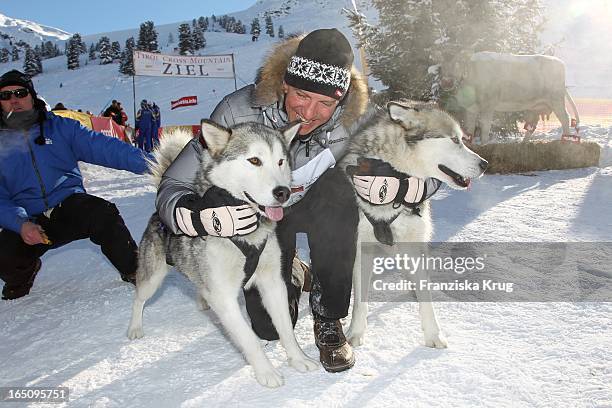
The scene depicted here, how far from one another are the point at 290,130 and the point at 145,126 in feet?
40.3

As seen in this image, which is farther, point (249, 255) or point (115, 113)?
point (115, 113)

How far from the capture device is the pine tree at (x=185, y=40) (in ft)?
211

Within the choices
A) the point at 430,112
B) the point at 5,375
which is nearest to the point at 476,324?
the point at 430,112

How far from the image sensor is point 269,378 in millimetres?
1911

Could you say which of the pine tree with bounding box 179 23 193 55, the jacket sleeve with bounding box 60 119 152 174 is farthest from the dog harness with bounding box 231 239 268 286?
the pine tree with bounding box 179 23 193 55

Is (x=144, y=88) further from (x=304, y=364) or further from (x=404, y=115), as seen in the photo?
(x=304, y=364)

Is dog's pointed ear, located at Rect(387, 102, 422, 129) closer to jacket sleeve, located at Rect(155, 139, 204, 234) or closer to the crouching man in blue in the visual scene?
jacket sleeve, located at Rect(155, 139, 204, 234)

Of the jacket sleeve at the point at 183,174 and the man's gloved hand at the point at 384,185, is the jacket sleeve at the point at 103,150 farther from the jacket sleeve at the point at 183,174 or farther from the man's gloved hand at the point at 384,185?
the man's gloved hand at the point at 384,185

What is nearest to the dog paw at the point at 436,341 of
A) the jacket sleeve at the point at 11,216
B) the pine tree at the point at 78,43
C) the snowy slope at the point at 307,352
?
the snowy slope at the point at 307,352

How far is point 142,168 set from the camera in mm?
2965

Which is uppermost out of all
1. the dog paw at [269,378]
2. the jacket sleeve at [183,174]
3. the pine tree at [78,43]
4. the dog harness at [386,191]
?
the pine tree at [78,43]

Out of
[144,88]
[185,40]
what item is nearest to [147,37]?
[185,40]

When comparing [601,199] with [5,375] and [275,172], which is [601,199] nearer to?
[275,172]

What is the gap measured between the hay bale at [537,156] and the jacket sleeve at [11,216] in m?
5.77
